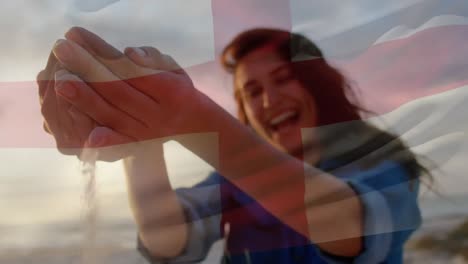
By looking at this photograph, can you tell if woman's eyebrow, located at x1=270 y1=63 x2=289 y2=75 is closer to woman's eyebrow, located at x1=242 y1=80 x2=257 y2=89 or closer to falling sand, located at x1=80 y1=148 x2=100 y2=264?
woman's eyebrow, located at x1=242 y1=80 x2=257 y2=89

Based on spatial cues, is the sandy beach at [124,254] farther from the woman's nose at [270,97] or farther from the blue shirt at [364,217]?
the woman's nose at [270,97]

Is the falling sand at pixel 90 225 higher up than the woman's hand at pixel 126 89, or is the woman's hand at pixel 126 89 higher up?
the woman's hand at pixel 126 89

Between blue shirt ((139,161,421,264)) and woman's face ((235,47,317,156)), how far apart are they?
37mm

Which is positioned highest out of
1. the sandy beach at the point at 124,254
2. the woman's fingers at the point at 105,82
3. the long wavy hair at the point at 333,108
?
the woman's fingers at the point at 105,82

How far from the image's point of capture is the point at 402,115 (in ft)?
1.55

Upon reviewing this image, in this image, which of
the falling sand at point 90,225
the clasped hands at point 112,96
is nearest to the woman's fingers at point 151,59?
the clasped hands at point 112,96

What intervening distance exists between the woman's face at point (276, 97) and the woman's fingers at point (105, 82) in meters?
0.09

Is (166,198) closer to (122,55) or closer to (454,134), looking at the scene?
(122,55)

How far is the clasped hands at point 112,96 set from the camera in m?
0.40

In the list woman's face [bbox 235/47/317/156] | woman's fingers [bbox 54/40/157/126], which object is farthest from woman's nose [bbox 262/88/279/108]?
woman's fingers [bbox 54/40/157/126]

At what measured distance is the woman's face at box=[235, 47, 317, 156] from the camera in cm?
46

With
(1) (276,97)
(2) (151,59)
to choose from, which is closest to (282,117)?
(1) (276,97)

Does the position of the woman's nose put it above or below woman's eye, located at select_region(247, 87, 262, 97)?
below

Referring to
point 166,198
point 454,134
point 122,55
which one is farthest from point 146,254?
point 454,134
